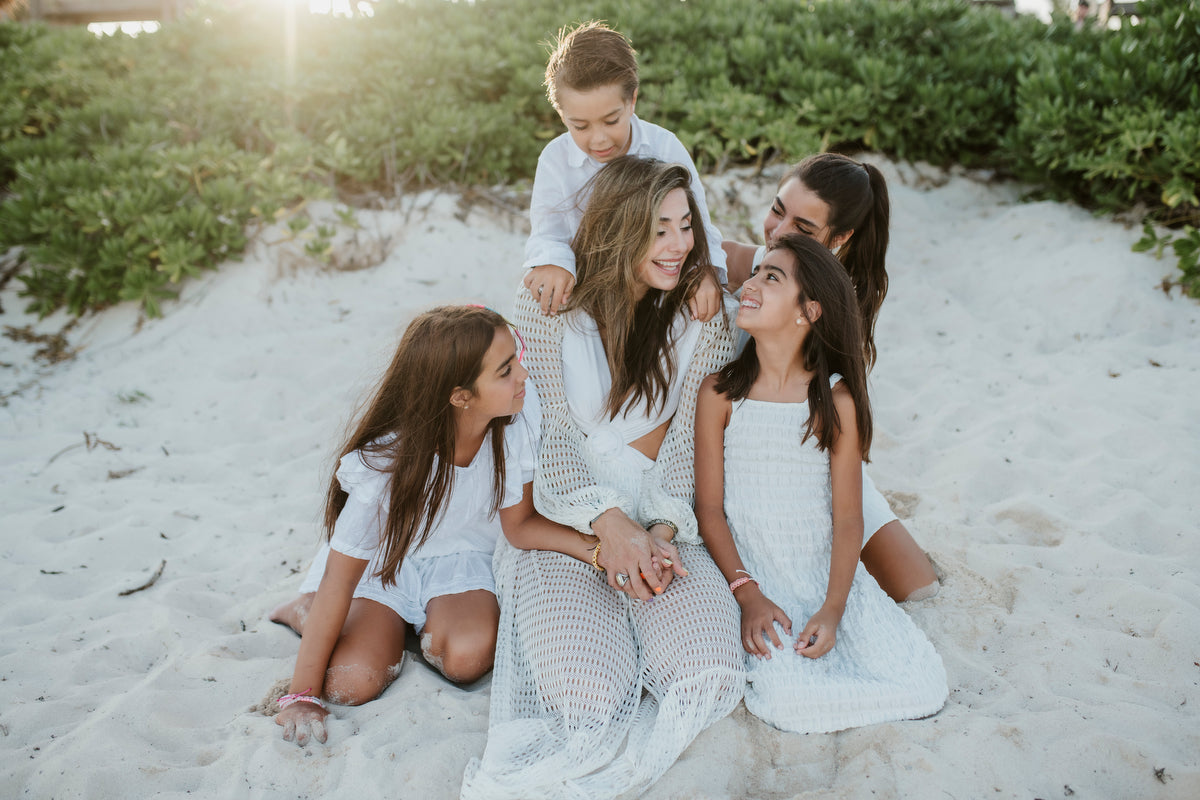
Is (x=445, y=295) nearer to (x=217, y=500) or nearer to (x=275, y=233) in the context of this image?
(x=275, y=233)

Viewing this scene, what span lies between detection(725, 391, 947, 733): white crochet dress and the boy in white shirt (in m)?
0.64

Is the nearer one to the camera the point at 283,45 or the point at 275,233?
the point at 275,233

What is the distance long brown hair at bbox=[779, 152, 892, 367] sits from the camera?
277 cm

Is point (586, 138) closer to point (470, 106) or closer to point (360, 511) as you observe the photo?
point (360, 511)

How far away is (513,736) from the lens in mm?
1996

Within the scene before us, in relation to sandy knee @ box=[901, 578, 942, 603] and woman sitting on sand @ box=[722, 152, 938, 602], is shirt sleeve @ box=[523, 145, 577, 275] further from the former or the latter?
sandy knee @ box=[901, 578, 942, 603]

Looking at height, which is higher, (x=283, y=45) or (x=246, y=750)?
(x=283, y=45)

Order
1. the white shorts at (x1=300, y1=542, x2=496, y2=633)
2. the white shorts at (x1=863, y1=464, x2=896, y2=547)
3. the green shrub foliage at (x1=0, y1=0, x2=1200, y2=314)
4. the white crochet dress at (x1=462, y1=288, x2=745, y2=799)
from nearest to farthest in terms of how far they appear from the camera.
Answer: the white crochet dress at (x1=462, y1=288, x2=745, y2=799) → the white shorts at (x1=300, y1=542, x2=496, y2=633) → the white shorts at (x1=863, y1=464, x2=896, y2=547) → the green shrub foliage at (x1=0, y1=0, x2=1200, y2=314)

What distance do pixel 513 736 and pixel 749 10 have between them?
20.1 feet

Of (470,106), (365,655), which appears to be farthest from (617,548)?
(470,106)

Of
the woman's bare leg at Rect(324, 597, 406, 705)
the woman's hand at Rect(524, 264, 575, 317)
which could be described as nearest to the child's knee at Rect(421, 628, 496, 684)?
the woman's bare leg at Rect(324, 597, 406, 705)

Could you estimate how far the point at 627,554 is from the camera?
222 centimetres

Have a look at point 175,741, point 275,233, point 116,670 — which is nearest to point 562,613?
point 175,741

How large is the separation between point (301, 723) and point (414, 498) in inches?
26.0
